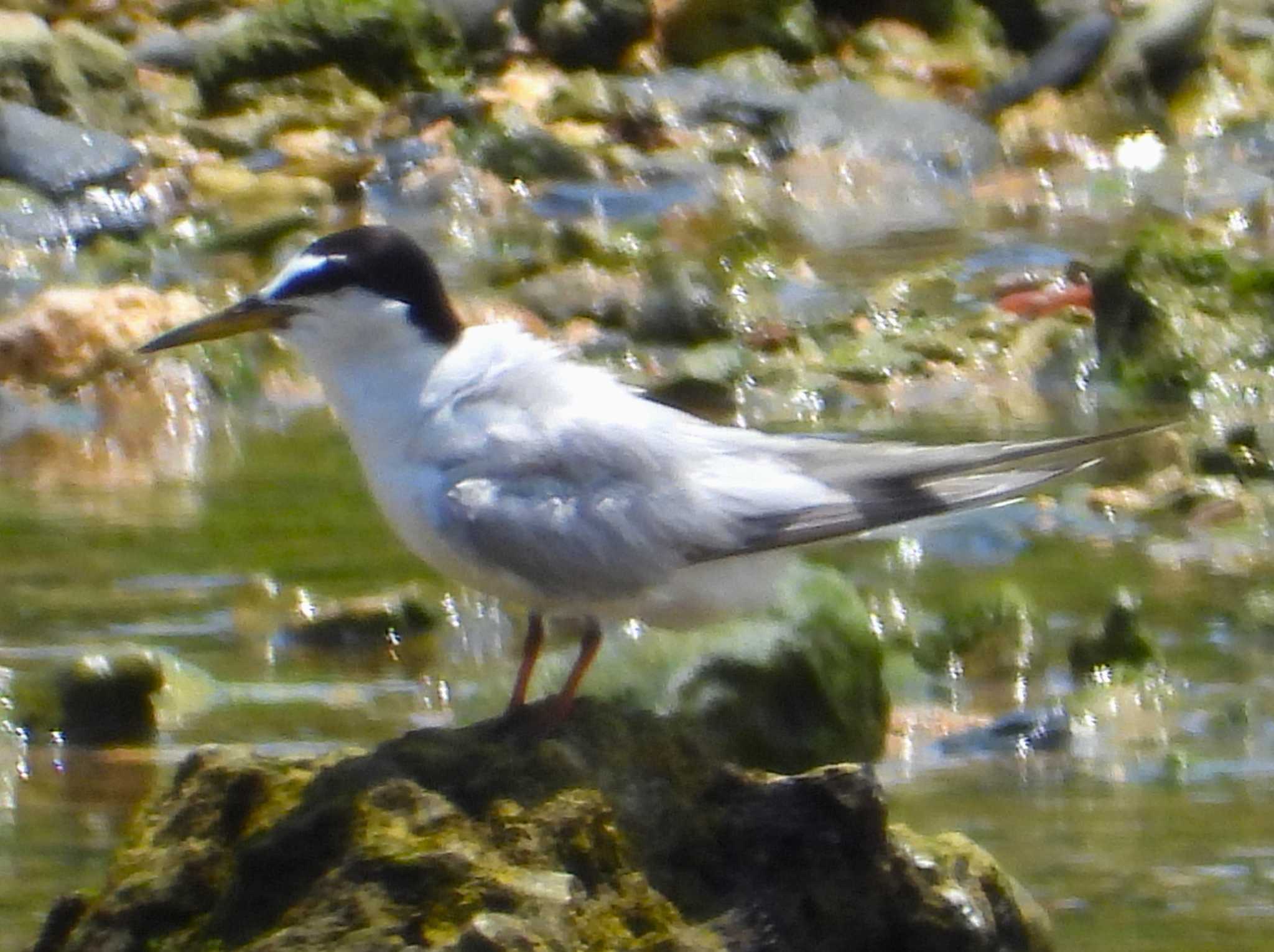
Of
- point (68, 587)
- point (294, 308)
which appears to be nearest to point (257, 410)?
point (68, 587)

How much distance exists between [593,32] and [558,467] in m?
15.0

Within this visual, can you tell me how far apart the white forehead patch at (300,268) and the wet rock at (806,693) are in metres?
1.83

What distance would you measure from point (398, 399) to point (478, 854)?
134 cm

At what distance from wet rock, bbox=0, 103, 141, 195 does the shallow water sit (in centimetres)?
538

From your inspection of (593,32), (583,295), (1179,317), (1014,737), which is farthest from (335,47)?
(1014,737)

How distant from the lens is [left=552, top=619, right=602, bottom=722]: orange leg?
5.45 meters

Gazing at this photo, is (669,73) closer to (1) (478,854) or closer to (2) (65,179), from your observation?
(2) (65,179)

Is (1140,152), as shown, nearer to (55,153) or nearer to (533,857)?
(55,153)

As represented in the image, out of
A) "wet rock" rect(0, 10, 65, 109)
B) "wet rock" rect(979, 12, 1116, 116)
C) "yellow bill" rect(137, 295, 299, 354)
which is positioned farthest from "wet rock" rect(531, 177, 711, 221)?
"yellow bill" rect(137, 295, 299, 354)

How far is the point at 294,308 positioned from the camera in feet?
19.9

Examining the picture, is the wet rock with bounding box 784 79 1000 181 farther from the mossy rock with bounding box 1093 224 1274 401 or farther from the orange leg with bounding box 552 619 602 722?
the orange leg with bounding box 552 619 602 722

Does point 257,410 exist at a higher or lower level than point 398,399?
lower

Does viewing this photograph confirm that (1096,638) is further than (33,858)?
Yes

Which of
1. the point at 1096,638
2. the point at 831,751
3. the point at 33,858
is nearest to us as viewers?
the point at 33,858
